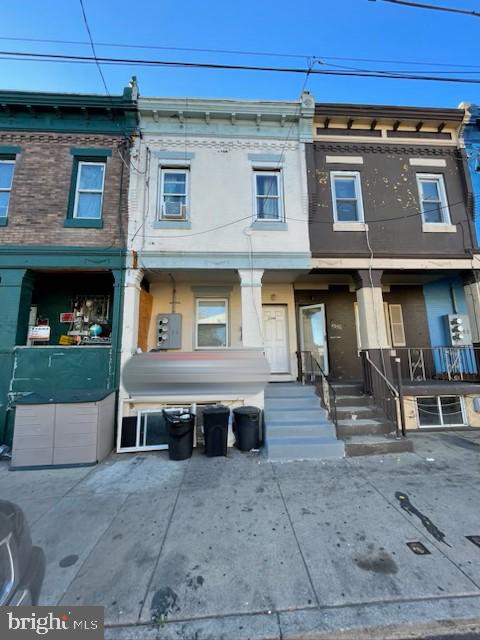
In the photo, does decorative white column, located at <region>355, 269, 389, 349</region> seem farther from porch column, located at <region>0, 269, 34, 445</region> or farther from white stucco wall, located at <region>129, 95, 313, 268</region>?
porch column, located at <region>0, 269, 34, 445</region>

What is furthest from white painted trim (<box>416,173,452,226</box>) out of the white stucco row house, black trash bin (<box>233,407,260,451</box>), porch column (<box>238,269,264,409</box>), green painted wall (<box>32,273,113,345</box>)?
green painted wall (<box>32,273,113,345</box>)

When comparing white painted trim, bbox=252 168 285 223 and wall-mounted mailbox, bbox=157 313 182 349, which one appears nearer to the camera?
white painted trim, bbox=252 168 285 223

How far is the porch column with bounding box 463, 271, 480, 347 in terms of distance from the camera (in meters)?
7.17

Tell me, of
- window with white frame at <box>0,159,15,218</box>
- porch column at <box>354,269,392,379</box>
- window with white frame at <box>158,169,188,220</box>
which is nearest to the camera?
porch column at <box>354,269,392,379</box>

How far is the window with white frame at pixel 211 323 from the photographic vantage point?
25.3ft

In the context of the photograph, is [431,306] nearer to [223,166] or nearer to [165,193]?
[223,166]

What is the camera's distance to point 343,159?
734cm

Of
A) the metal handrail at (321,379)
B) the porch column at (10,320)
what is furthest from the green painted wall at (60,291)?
the metal handrail at (321,379)

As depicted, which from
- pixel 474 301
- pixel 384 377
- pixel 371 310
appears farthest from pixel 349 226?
pixel 474 301

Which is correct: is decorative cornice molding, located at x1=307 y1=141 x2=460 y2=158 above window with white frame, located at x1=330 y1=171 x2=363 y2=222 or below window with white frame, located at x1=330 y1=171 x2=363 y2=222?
above

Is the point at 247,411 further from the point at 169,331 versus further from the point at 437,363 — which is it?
the point at 437,363

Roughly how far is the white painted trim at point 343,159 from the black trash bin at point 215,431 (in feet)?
23.1

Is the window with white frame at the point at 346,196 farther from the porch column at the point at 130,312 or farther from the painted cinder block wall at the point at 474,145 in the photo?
the porch column at the point at 130,312

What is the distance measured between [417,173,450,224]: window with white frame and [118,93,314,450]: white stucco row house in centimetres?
340
